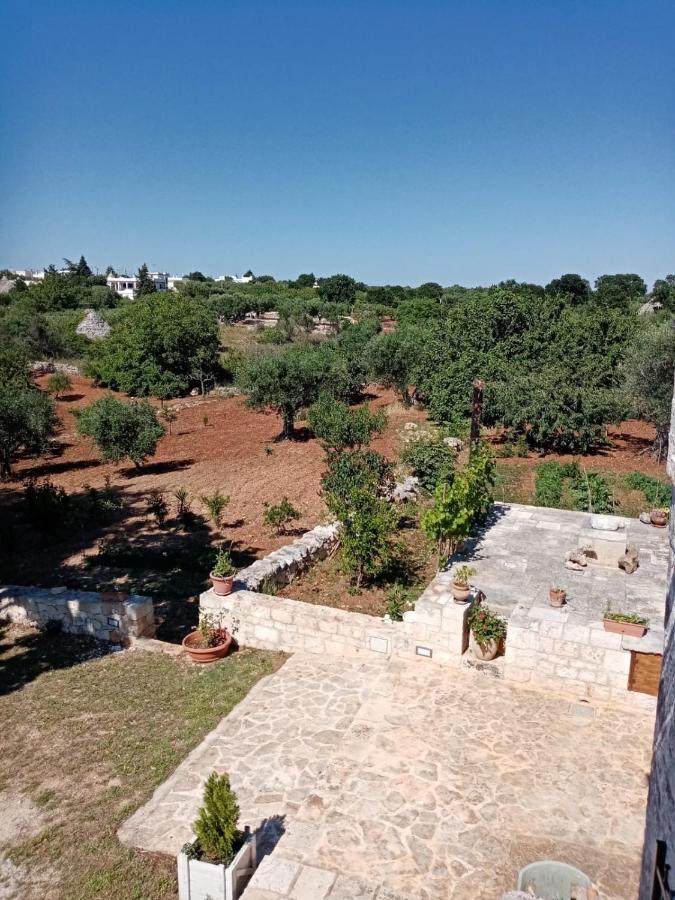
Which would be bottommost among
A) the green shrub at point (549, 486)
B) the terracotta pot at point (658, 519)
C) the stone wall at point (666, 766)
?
the green shrub at point (549, 486)

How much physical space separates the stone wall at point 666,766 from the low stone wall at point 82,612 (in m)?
8.81

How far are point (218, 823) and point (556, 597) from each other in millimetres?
6584

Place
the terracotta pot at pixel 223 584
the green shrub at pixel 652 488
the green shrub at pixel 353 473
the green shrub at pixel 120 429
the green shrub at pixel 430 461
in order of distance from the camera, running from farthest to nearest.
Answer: the green shrub at pixel 120 429, the green shrub at pixel 652 488, the green shrub at pixel 430 461, the green shrub at pixel 353 473, the terracotta pot at pixel 223 584

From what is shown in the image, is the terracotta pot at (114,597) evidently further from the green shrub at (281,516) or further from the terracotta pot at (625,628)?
the terracotta pot at (625,628)

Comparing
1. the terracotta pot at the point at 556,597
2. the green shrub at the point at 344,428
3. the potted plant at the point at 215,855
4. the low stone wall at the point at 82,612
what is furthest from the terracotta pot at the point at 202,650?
the green shrub at the point at 344,428

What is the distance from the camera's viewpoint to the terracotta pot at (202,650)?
31.2 ft

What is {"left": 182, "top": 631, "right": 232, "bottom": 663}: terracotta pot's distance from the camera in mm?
9523

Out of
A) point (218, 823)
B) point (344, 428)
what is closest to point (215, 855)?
point (218, 823)

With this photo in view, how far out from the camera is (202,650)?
9531mm

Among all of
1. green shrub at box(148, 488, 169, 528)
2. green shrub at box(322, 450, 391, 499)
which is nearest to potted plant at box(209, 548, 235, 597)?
green shrub at box(322, 450, 391, 499)

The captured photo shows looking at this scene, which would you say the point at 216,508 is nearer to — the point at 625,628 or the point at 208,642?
the point at 208,642

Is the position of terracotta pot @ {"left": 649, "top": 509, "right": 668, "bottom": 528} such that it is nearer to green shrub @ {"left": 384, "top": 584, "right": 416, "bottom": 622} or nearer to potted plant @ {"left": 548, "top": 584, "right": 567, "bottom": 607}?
potted plant @ {"left": 548, "top": 584, "right": 567, "bottom": 607}

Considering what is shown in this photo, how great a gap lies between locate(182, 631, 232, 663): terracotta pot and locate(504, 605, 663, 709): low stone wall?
14.1 ft

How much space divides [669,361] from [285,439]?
14798 millimetres
